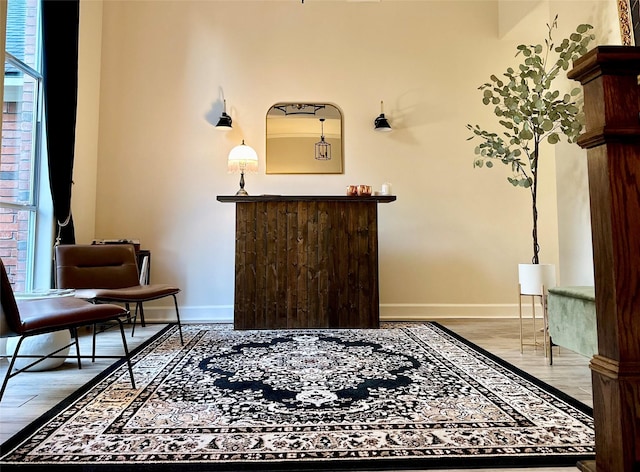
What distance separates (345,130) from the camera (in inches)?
160

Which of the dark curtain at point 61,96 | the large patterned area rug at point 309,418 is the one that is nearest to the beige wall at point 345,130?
the dark curtain at point 61,96

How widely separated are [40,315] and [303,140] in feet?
9.59

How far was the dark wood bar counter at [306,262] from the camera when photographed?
3342 millimetres

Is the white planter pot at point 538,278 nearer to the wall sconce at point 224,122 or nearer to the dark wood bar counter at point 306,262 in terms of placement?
the dark wood bar counter at point 306,262

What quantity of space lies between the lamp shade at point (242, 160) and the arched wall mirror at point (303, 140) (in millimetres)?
375

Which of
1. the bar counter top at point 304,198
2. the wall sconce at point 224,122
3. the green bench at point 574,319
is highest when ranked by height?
the wall sconce at point 224,122

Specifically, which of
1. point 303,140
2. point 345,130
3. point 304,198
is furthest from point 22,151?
point 345,130

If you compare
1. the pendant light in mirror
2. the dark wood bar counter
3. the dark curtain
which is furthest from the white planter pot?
the dark curtain

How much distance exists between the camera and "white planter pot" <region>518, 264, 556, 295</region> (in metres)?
2.65

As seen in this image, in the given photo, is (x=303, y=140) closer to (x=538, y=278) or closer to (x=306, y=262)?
(x=306, y=262)

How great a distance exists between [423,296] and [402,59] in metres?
2.62

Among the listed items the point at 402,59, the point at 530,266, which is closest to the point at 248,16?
the point at 402,59

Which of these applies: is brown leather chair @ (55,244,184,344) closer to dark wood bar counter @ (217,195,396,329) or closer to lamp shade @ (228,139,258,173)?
dark wood bar counter @ (217,195,396,329)

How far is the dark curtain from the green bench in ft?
12.5
